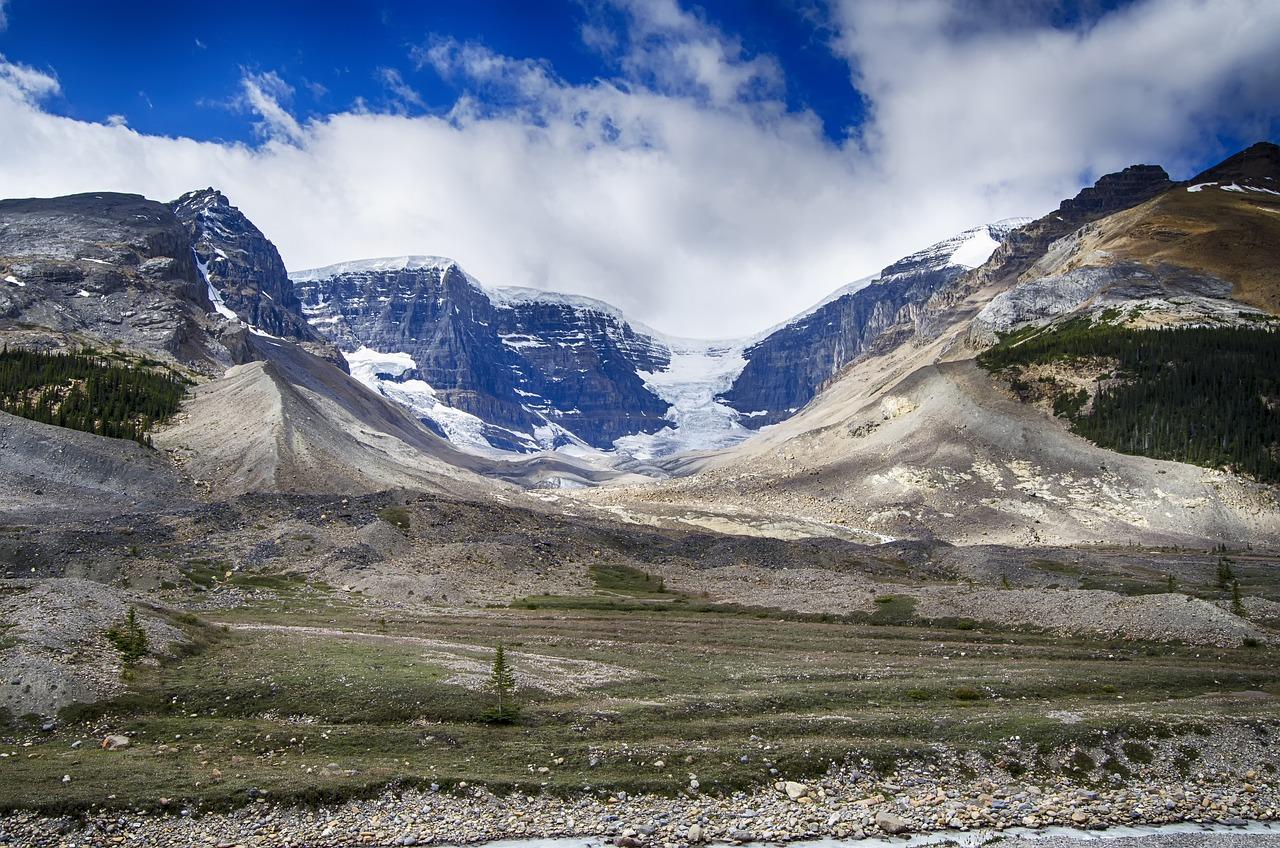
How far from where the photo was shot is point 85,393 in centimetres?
10019

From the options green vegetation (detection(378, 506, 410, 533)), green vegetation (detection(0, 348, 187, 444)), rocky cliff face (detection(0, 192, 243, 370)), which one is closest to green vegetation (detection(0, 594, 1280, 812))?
green vegetation (detection(378, 506, 410, 533))

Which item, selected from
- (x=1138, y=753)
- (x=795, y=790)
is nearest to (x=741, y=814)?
(x=795, y=790)

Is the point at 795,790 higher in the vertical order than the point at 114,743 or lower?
lower

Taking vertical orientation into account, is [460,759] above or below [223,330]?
below

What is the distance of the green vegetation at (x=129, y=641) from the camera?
24703 millimetres

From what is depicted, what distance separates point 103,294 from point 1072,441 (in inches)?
6933

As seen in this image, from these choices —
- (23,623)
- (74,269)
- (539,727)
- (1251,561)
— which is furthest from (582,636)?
(74,269)

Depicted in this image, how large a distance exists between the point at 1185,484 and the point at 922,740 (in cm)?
9464

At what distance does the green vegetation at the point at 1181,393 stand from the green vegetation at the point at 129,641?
115884 mm

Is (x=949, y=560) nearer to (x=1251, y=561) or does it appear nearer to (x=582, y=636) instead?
(x=1251, y=561)

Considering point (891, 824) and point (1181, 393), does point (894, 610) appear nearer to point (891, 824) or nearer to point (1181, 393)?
point (891, 824)

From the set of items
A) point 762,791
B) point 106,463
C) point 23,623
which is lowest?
point 762,791

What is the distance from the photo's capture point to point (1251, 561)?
72.2 meters

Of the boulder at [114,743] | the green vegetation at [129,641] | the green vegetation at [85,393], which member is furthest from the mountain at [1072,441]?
the boulder at [114,743]
